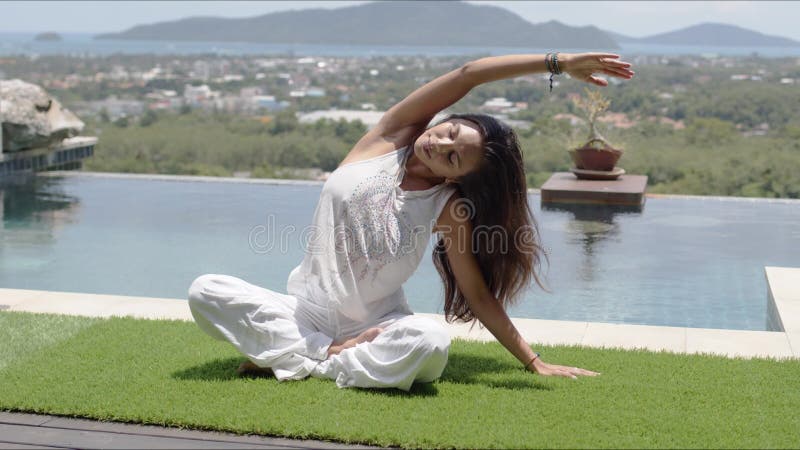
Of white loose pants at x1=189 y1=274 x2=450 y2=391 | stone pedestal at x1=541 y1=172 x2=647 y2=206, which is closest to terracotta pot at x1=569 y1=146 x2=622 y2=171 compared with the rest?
stone pedestal at x1=541 y1=172 x2=647 y2=206

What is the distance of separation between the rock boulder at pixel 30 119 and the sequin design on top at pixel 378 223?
283 inches

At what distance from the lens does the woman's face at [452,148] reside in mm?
2627

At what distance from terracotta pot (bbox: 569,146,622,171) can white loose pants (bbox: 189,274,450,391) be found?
A: 219 inches

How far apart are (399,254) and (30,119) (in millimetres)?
7341

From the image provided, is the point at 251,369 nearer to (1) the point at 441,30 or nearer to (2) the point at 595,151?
(2) the point at 595,151

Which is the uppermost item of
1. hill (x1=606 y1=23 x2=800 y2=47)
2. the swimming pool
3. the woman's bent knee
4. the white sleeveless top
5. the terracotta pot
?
hill (x1=606 y1=23 x2=800 y2=47)

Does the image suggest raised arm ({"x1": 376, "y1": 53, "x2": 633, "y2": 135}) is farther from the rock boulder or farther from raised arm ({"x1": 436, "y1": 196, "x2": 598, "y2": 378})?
the rock boulder

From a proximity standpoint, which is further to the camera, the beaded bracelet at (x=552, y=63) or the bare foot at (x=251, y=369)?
the bare foot at (x=251, y=369)

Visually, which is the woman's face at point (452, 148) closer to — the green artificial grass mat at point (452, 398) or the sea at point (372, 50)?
the green artificial grass mat at point (452, 398)

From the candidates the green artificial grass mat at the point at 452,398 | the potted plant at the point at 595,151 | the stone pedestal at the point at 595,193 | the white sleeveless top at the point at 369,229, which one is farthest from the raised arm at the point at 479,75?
the potted plant at the point at 595,151

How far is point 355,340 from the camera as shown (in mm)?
2797

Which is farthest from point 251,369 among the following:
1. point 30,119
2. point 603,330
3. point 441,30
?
point 441,30

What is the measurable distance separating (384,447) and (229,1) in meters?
56.6

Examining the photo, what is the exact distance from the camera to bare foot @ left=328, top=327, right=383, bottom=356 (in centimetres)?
277
